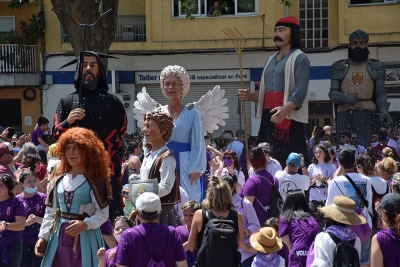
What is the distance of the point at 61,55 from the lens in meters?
25.4

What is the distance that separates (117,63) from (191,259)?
19678 mm

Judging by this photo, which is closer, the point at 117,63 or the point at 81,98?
the point at 81,98

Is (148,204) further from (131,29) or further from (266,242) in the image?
(131,29)

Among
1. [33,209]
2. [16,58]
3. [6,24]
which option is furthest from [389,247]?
[6,24]

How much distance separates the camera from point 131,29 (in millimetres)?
25688

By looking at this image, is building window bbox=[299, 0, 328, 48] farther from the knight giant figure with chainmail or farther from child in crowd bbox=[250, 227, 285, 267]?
child in crowd bbox=[250, 227, 285, 267]

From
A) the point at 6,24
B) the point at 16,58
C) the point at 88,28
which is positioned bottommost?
the point at 16,58

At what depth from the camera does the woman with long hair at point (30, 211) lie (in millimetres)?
7754

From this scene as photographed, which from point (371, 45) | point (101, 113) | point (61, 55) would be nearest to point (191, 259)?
point (101, 113)

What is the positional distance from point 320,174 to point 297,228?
3194 mm

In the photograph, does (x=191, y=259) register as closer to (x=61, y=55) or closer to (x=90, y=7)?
(x=90, y=7)

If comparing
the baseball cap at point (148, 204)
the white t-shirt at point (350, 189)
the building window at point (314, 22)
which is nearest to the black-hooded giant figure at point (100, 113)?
the baseball cap at point (148, 204)

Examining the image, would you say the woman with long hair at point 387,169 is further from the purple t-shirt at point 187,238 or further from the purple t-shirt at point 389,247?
the purple t-shirt at point 389,247

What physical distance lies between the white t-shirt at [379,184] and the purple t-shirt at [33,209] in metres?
3.44
